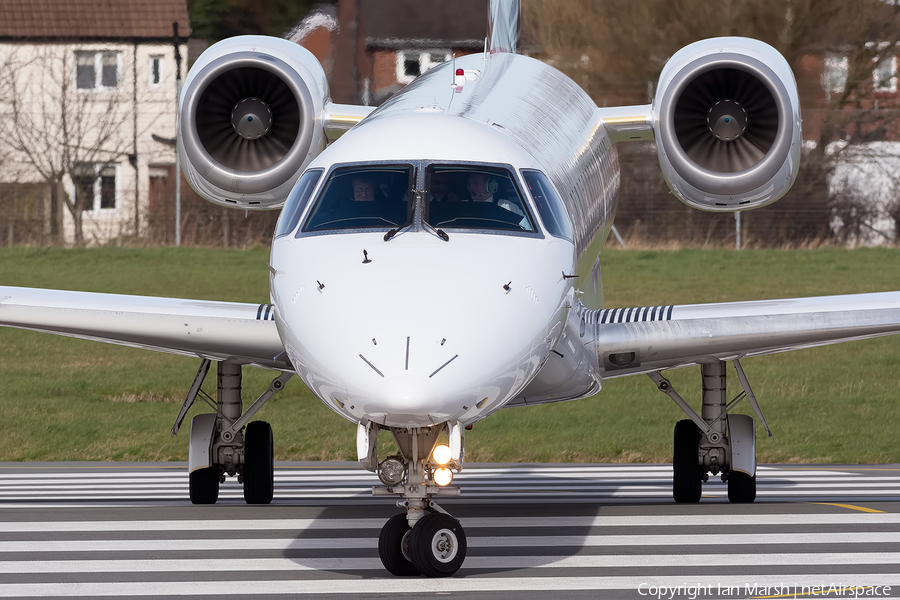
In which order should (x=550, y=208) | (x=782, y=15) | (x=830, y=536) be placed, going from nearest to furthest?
1. (x=550, y=208)
2. (x=830, y=536)
3. (x=782, y=15)

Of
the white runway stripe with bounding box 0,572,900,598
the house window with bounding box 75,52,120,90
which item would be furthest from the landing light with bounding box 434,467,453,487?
the house window with bounding box 75,52,120,90

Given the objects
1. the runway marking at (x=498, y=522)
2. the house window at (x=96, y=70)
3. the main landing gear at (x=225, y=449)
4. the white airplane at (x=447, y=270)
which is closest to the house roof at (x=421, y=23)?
the house window at (x=96, y=70)

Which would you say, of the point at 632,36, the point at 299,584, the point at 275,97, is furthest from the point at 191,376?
the point at 299,584

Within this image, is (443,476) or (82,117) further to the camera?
(82,117)

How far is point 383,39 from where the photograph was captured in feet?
105

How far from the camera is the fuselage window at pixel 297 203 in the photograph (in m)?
10.3

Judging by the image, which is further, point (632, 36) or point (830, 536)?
point (632, 36)

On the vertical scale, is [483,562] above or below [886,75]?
below

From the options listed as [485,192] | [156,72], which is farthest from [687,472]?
[156,72]

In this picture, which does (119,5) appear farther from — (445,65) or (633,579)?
(633,579)

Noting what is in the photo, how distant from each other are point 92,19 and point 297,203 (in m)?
27.7

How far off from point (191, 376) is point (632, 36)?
46.3ft

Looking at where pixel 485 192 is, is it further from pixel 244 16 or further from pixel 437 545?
pixel 244 16

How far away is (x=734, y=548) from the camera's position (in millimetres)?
10953
